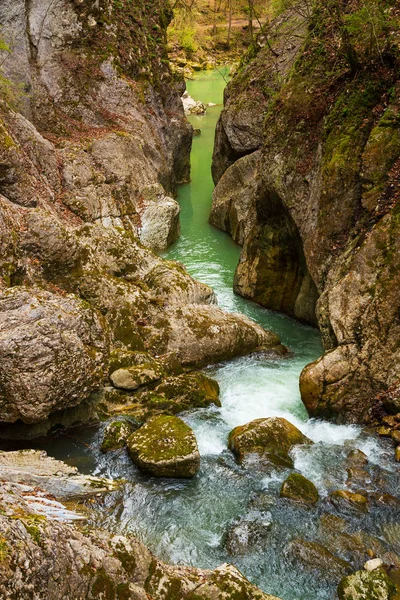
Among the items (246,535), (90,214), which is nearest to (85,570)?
(246,535)

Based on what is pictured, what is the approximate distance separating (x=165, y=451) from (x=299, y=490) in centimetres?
250

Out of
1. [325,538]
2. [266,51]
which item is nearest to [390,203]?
[325,538]

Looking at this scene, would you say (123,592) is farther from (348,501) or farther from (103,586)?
(348,501)

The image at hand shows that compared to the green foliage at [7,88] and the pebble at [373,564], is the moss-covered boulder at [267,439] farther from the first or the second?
the green foliage at [7,88]

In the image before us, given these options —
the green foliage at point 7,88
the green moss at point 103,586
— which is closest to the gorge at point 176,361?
the green moss at point 103,586

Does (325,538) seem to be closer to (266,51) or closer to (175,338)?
(175,338)

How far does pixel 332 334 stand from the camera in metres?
11.8

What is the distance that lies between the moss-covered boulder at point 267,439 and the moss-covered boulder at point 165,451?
102cm

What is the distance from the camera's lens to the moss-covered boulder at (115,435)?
9.82m

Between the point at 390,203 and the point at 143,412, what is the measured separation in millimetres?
7260

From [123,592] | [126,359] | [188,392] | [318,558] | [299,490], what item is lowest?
[318,558]

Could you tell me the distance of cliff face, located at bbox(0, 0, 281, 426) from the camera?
9719mm

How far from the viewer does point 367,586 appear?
21.7 feet

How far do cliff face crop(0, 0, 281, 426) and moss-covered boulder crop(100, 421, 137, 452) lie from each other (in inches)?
34.7
